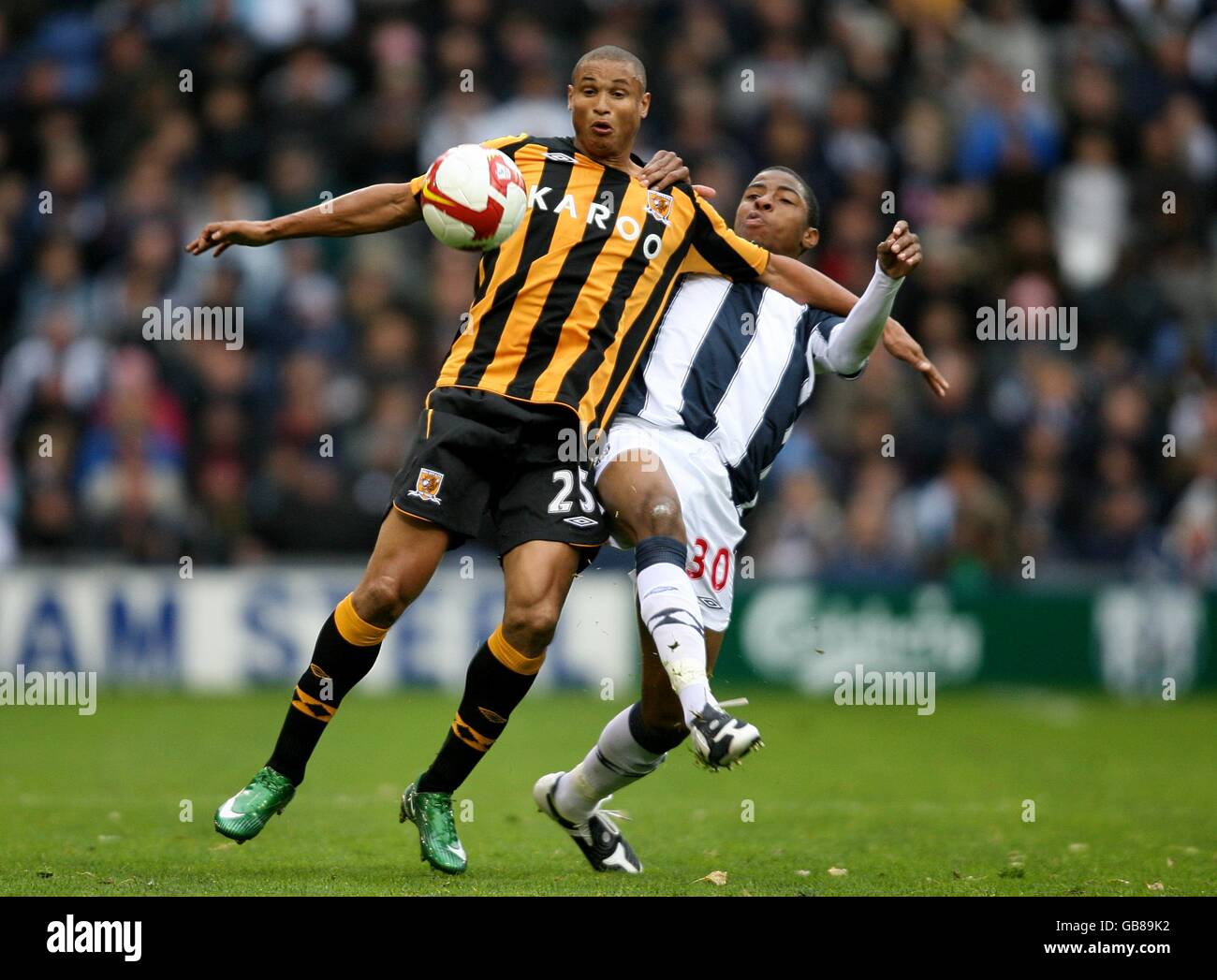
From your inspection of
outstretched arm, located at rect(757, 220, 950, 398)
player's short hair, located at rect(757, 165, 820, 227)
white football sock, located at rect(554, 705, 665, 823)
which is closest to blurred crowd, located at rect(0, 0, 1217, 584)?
player's short hair, located at rect(757, 165, 820, 227)

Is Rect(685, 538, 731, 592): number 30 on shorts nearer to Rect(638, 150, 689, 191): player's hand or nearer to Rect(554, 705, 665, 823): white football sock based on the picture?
Rect(554, 705, 665, 823): white football sock

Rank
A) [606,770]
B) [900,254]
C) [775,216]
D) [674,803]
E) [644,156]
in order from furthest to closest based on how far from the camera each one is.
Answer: [644,156] < [674,803] < [775,216] < [606,770] < [900,254]

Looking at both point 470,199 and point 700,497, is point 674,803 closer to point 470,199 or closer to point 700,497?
point 700,497

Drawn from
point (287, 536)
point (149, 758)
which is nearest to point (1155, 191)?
point (287, 536)

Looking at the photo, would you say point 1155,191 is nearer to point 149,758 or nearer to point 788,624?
point 788,624

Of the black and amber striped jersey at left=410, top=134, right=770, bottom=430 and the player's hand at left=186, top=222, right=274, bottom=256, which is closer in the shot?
the player's hand at left=186, top=222, right=274, bottom=256

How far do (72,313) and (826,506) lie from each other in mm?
6247

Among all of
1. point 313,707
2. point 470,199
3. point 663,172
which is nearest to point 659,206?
point 663,172

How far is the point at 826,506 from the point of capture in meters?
14.3

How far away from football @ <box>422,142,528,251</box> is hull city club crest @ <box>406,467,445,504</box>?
760 millimetres

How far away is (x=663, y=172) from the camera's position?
6.54 metres

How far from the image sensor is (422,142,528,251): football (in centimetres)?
582

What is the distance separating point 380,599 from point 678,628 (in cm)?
101

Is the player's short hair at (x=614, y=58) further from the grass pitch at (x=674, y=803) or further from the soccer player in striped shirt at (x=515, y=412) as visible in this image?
the grass pitch at (x=674, y=803)
